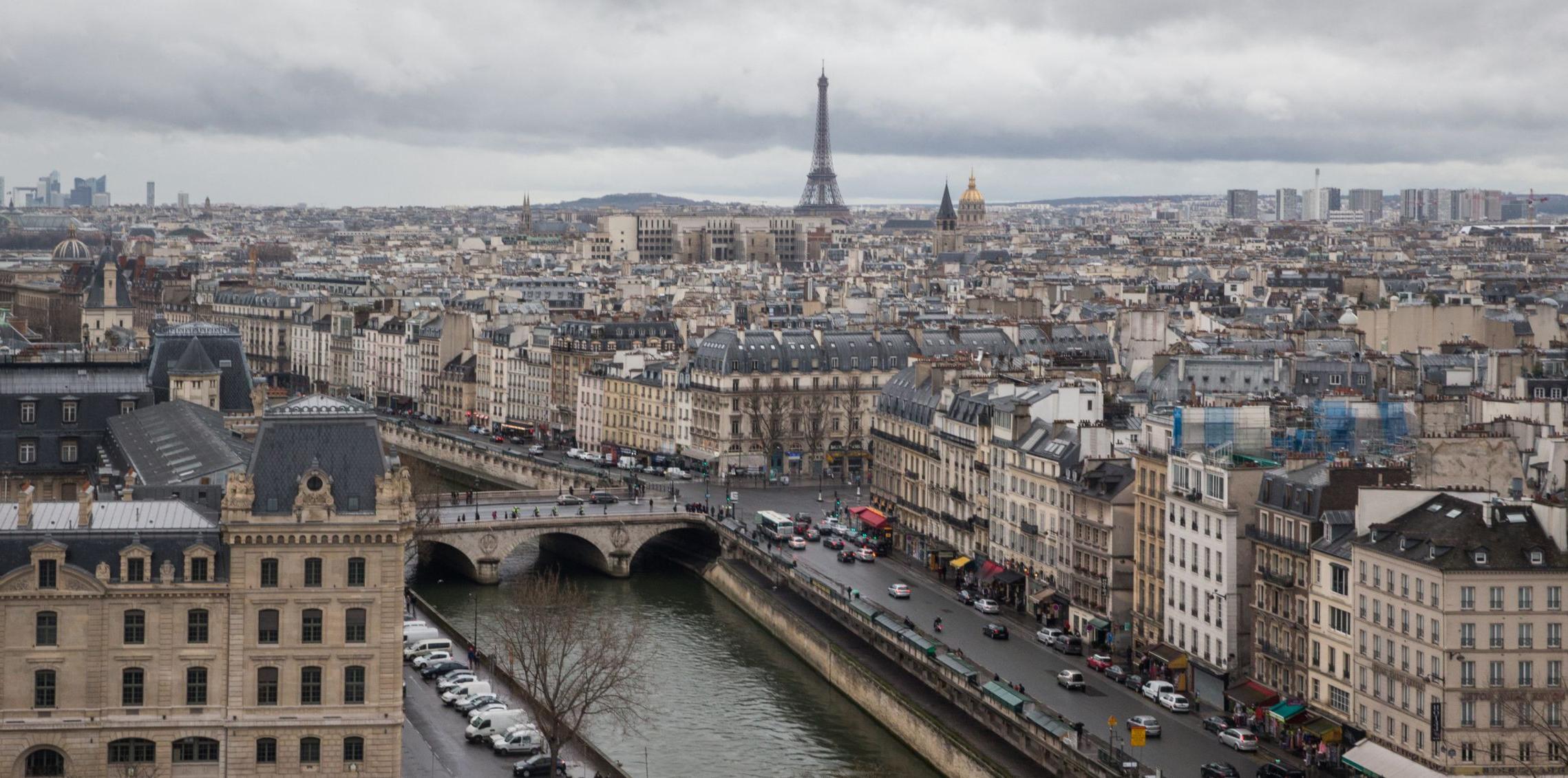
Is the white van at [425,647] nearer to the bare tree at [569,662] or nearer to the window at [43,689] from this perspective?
the bare tree at [569,662]

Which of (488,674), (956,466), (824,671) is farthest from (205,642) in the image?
(956,466)

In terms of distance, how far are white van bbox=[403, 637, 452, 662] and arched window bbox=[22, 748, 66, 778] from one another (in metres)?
17.1

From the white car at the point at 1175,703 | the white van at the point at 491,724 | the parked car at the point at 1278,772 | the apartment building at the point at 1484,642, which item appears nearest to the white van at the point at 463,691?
the white van at the point at 491,724

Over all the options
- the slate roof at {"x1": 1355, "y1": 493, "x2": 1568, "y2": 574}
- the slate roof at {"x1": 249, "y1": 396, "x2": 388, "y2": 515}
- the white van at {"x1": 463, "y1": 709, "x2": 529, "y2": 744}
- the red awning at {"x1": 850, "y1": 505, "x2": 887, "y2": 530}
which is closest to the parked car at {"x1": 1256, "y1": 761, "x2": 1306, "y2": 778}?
the slate roof at {"x1": 1355, "y1": 493, "x2": 1568, "y2": 574}

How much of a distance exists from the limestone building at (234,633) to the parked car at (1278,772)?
17365mm

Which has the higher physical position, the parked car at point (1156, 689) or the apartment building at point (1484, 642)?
the apartment building at point (1484, 642)

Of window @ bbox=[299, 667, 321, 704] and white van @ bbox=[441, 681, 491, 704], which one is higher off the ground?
window @ bbox=[299, 667, 321, 704]

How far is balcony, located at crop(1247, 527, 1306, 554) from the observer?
54625 mm

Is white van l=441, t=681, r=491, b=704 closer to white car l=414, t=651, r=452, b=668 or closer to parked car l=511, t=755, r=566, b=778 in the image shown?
white car l=414, t=651, r=452, b=668

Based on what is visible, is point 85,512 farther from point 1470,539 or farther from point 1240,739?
point 1470,539

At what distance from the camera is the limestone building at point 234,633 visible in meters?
46.3

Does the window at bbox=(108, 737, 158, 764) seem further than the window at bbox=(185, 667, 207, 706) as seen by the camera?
No

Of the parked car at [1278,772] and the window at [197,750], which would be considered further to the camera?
the parked car at [1278,772]

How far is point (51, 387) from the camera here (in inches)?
2810
